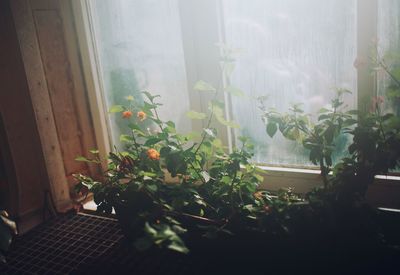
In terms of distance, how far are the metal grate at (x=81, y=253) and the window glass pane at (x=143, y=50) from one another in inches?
27.3

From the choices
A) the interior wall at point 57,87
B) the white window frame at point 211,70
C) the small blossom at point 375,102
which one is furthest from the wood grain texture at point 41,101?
the small blossom at point 375,102

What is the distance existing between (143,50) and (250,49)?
605 mm

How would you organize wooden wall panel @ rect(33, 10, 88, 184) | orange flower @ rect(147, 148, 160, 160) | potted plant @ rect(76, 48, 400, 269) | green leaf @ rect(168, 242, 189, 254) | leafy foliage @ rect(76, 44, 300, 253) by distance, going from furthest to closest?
wooden wall panel @ rect(33, 10, 88, 184) < orange flower @ rect(147, 148, 160, 160) < leafy foliage @ rect(76, 44, 300, 253) < potted plant @ rect(76, 48, 400, 269) < green leaf @ rect(168, 242, 189, 254)

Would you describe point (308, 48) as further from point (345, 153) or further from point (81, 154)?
point (81, 154)

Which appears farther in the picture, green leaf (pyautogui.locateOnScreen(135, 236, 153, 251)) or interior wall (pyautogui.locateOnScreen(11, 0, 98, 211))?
interior wall (pyautogui.locateOnScreen(11, 0, 98, 211))

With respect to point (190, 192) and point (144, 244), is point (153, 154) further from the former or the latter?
point (144, 244)

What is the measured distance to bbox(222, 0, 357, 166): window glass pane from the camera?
1.43 meters

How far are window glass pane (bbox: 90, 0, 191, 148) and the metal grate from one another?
69 centimetres

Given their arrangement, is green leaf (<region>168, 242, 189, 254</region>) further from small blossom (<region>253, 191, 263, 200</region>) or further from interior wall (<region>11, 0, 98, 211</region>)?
interior wall (<region>11, 0, 98, 211</region>)

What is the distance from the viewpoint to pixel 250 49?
161cm

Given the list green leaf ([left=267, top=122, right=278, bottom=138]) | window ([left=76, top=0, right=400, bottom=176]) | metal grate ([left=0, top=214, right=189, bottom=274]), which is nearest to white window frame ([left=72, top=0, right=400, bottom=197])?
window ([left=76, top=0, right=400, bottom=176])

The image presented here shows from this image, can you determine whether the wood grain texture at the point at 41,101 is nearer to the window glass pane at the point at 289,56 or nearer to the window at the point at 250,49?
the window at the point at 250,49

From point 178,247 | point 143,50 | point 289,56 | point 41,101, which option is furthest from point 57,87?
point 178,247

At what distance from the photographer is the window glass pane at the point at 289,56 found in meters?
1.43
